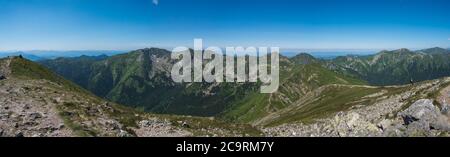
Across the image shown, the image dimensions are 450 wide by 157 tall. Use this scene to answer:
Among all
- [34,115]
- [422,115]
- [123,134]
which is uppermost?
[34,115]

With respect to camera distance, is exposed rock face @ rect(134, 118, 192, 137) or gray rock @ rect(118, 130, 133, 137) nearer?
gray rock @ rect(118, 130, 133, 137)

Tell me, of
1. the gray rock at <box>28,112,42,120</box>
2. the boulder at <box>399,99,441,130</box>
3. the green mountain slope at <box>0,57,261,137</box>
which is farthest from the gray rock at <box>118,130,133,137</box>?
the boulder at <box>399,99,441,130</box>

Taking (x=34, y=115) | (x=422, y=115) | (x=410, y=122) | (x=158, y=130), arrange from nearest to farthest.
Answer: (x=34, y=115) < (x=422, y=115) < (x=410, y=122) < (x=158, y=130)

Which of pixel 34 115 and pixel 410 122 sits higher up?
pixel 34 115

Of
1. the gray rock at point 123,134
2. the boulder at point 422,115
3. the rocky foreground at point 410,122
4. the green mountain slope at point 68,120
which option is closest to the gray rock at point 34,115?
the green mountain slope at point 68,120

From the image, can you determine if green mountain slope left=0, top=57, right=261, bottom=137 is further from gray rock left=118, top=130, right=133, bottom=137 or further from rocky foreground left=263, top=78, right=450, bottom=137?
rocky foreground left=263, top=78, right=450, bottom=137

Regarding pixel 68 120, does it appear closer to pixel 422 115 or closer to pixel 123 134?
pixel 123 134

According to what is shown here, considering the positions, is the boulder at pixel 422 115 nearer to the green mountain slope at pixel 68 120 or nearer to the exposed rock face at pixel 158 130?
the green mountain slope at pixel 68 120

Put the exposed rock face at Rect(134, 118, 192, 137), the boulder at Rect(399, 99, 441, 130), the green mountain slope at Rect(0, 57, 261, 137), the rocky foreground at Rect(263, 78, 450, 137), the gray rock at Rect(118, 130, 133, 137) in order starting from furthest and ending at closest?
the exposed rock face at Rect(134, 118, 192, 137) < the boulder at Rect(399, 99, 441, 130) < the rocky foreground at Rect(263, 78, 450, 137) < the gray rock at Rect(118, 130, 133, 137) < the green mountain slope at Rect(0, 57, 261, 137)

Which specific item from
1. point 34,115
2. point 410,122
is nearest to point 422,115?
point 410,122

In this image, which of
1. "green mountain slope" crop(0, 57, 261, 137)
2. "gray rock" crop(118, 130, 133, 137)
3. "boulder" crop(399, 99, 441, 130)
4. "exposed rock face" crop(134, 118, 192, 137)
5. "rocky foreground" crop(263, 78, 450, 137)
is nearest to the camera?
"green mountain slope" crop(0, 57, 261, 137)

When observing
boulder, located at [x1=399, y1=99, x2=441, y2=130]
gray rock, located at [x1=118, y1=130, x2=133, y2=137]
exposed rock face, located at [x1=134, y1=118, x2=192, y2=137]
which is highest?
boulder, located at [x1=399, y1=99, x2=441, y2=130]
